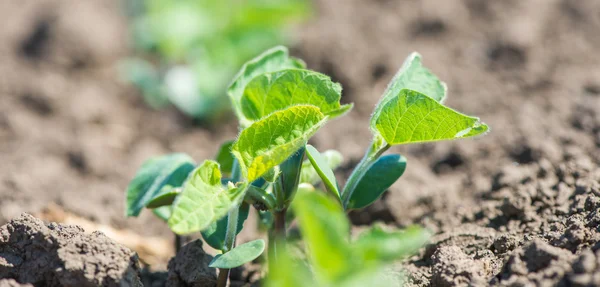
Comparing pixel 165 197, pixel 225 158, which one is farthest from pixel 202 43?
pixel 165 197

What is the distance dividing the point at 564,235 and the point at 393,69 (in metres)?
2.26

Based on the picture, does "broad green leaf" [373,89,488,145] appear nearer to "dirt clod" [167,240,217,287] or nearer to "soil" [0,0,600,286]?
"soil" [0,0,600,286]

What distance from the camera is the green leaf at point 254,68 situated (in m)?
1.73

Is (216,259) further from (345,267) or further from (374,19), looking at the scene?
(374,19)

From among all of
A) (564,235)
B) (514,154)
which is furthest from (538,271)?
(514,154)

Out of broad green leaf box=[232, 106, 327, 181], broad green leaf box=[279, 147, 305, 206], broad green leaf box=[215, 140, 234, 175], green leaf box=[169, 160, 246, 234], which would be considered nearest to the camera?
green leaf box=[169, 160, 246, 234]

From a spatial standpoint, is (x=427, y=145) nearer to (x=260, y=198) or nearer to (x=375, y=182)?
(x=375, y=182)

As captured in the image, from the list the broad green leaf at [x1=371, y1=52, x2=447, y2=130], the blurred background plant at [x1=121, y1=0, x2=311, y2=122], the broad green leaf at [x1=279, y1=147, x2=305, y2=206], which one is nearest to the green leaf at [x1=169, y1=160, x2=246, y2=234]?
the broad green leaf at [x1=279, y1=147, x2=305, y2=206]

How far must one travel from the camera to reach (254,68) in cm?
182

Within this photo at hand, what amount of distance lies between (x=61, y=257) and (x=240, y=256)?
435 mm

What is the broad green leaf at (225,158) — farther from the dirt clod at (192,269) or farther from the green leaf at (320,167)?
the green leaf at (320,167)

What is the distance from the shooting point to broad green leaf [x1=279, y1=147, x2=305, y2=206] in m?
1.67

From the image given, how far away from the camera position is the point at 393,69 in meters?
3.77

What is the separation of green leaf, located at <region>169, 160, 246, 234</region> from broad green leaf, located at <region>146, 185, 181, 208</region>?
25cm
